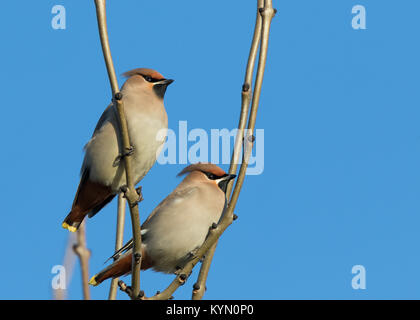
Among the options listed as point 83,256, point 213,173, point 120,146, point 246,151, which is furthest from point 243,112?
point 213,173

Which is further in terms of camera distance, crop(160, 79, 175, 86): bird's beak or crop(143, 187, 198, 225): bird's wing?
crop(160, 79, 175, 86): bird's beak

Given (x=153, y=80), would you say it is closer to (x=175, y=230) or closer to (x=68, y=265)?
(x=175, y=230)

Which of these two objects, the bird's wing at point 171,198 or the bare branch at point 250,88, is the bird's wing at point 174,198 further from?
the bare branch at point 250,88

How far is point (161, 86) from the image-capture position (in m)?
5.46

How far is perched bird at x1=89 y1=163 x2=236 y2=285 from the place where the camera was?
4.75 meters

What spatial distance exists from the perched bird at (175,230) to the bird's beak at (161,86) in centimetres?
77

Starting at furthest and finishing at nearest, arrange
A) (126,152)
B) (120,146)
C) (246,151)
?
1. (120,146)
2. (126,152)
3. (246,151)

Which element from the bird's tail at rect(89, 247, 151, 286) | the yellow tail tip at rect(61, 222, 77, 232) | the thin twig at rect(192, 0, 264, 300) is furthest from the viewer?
the yellow tail tip at rect(61, 222, 77, 232)

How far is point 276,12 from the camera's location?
146 inches

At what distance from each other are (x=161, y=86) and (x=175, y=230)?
121 cm

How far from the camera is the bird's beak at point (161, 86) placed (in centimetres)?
543

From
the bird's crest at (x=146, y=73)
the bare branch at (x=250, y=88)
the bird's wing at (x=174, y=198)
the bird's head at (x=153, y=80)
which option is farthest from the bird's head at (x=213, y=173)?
the bare branch at (x=250, y=88)

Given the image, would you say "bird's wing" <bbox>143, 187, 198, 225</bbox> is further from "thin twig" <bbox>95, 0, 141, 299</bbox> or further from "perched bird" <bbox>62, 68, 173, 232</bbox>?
"thin twig" <bbox>95, 0, 141, 299</bbox>

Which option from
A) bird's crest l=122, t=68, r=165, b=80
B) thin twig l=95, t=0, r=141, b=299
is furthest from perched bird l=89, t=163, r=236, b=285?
thin twig l=95, t=0, r=141, b=299
